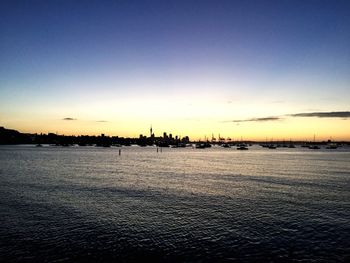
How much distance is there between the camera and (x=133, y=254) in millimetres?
20641

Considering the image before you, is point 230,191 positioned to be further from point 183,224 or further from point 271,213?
point 183,224

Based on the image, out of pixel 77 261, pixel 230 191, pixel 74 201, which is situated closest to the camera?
pixel 77 261

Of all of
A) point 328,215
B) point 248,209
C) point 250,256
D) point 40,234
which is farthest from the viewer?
point 248,209

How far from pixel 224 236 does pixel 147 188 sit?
87.5ft

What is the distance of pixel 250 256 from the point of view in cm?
2062

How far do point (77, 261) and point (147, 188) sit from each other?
1203 inches

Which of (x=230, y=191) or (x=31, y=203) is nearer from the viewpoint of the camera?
(x=31, y=203)

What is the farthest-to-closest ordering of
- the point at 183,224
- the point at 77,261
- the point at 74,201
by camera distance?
the point at 74,201
the point at 183,224
the point at 77,261

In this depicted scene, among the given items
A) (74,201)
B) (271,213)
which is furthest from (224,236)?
(74,201)

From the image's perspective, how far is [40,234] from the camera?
80.3 feet

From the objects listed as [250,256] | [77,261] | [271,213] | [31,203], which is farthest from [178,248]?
[31,203]

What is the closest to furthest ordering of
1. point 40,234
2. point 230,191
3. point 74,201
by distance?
point 40,234
point 74,201
point 230,191

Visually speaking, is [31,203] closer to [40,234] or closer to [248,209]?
[40,234]

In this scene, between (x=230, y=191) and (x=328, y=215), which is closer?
(x=328, y=215)
